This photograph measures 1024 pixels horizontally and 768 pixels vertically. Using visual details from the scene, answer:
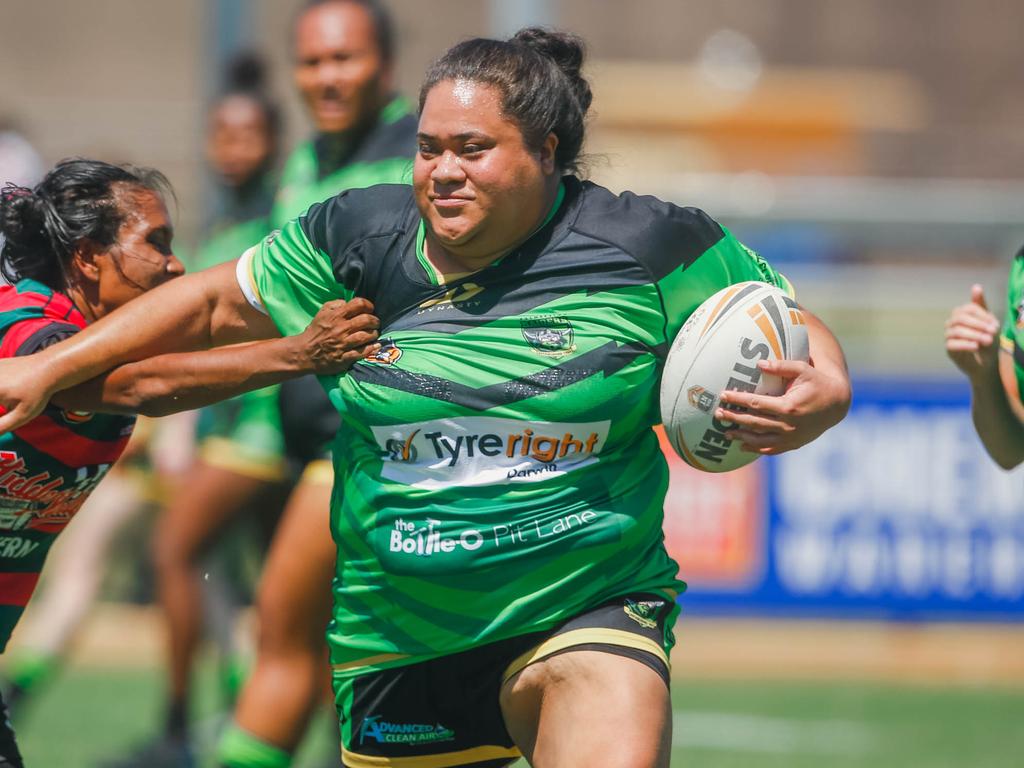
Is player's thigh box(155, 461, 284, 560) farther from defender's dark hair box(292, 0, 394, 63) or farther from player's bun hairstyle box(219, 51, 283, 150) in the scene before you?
player's bun hairstyle box(219, 51, 283, 150)

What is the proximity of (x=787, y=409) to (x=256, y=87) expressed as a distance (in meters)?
4.91

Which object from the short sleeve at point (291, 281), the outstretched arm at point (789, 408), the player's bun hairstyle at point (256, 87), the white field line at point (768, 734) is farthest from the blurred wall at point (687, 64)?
the outstretched arm at point (789, 408)

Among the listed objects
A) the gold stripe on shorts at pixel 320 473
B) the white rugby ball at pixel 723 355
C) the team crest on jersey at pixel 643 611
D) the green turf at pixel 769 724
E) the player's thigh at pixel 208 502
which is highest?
the white rugby ball at pixel 723 355

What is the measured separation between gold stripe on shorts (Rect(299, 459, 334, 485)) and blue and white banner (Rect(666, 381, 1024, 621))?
513cm

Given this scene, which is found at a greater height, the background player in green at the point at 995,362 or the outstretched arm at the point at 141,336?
the outstretched arm at the point at 141,336

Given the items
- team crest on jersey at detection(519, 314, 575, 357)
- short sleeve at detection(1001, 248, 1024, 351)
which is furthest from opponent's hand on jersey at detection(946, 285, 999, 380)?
team crest on jersey at detection(519, 314, 575, 357)

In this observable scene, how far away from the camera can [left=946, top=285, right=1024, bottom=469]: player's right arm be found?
4.18m

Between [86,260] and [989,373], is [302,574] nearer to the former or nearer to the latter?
[86,260]

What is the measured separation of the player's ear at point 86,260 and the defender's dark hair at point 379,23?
1.75 meters

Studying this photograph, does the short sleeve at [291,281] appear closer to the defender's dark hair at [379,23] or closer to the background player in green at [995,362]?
the background player in green at [995,362]

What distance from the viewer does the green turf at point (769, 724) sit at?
709 cm

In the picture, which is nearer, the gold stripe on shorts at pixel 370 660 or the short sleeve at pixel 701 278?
the short sleeve at pixel 701 278

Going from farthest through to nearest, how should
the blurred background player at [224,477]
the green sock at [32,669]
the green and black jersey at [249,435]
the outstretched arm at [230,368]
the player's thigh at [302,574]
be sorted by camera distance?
the green sock at [32,669] → the blurred background player at [224,477] → the green and black jersey at [249,435] → the player's thigh at [302,574] → the outstretched arm at [230,368]

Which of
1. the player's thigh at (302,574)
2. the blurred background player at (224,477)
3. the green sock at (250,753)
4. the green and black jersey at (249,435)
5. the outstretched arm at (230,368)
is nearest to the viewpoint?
the outstretched arm at (230,368)
